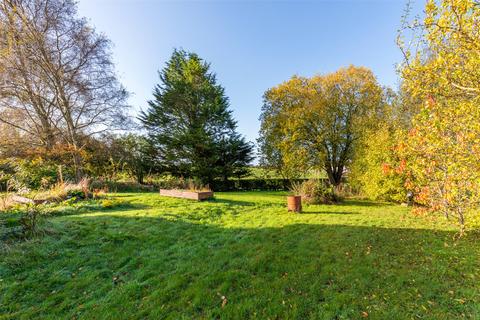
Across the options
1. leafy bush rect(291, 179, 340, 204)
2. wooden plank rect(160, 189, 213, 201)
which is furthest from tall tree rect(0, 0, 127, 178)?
leafy bush rect(291, 179, 340, 204)

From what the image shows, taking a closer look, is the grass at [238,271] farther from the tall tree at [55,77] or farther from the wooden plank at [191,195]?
the tall tree at [55,77]

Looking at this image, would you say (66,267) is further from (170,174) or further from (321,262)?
(170,174)

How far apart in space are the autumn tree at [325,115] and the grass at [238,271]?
7.98 m

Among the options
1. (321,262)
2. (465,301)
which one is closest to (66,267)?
(321,262)

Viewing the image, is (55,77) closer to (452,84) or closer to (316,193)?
(316,193)

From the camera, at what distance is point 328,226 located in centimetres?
566

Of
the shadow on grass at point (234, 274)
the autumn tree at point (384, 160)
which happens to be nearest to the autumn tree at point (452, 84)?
the shadow on grass at point (234, 274)

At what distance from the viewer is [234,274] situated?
10.6 ft

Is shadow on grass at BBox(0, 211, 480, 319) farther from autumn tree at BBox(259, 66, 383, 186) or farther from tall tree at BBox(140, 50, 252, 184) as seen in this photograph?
tall tree at BBox(140, 50, 252, 184)

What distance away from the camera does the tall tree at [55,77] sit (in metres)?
11.1

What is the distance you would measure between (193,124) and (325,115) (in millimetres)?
9744

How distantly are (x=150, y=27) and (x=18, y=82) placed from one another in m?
9.41

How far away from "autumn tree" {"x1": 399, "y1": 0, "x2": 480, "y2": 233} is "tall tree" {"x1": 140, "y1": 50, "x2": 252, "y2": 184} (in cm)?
1276

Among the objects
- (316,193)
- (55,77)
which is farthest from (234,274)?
(55,77)
